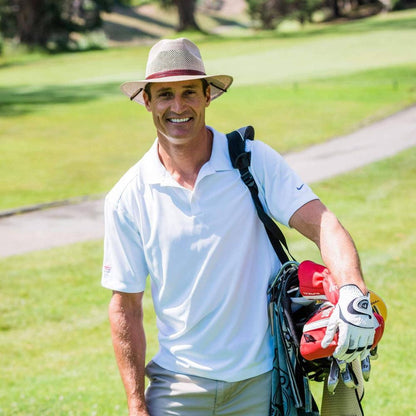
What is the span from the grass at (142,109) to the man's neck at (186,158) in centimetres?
990

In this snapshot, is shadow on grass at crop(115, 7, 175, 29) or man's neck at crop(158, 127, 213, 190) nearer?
man's neck at crop(158, 127, 213, 190)

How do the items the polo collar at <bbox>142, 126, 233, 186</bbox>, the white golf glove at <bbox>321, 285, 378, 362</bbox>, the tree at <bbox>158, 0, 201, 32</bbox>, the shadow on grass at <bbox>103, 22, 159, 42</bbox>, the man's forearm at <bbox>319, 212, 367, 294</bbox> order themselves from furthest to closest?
1. the shadow on grass at <bbox>103, 22, 159, 42</bbox>
2. the tree at <bbox>158, 0, 201, 32</bbox>
3. the polo collar at <bbox>142, 126, 233, 186</bbox>
4. the man's forearm at <bbox>319, 212, 367, 294</bbox>
5. the white golf glove at <bbox>321, 285, 378, 362</bbox>

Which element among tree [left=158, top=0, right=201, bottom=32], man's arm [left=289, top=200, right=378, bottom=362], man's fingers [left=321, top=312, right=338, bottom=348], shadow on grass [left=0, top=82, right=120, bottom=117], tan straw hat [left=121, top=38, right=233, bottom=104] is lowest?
tree [left=158, top=0, right=201, bottom=32]

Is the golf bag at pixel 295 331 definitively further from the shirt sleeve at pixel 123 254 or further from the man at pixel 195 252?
the shirt sleeve at pixel 123 254

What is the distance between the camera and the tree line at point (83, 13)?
51.2m

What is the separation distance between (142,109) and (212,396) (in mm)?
20807

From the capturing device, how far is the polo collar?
3203 millimetres

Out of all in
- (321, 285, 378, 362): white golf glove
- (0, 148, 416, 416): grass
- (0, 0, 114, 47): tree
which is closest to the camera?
(321, 285, 378, 362): white golf glove

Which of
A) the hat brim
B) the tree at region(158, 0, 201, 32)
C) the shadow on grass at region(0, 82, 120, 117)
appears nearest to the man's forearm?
the hat brim

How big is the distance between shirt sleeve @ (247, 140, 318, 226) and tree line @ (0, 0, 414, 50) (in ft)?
157

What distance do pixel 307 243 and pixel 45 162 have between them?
7.71 m

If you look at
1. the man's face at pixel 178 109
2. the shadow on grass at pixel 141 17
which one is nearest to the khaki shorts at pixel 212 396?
the man's face at pixel 178 109

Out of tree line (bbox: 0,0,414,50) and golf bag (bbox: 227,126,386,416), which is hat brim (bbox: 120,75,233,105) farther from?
tree line (bbox: 0,0,414,50)

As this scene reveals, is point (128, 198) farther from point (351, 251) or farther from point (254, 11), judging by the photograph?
point (254, 11)
